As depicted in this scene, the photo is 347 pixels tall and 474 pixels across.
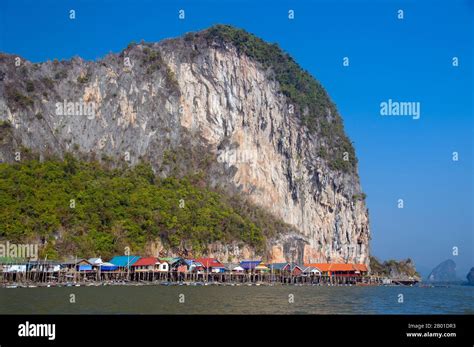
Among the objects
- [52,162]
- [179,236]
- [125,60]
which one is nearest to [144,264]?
A: [179,236]

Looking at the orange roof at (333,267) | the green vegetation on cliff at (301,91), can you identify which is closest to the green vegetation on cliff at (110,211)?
the orange roof at (333,267)

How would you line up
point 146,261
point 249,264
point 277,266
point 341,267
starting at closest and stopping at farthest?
point 146,261 → point 249,264 → point 277,266 → point 341,267

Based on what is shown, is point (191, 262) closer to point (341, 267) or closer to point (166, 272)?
point (166, 272)

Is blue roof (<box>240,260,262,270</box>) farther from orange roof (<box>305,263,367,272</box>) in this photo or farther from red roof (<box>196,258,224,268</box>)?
orange roof (<box>305,263,367,272</box>)

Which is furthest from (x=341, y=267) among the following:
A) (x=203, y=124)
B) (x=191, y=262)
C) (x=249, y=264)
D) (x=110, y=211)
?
(x=110, y=211)

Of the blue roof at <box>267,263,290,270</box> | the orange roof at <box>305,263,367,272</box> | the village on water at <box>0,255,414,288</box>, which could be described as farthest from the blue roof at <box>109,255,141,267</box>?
the orange roof at <box>305,263,367,272</box>

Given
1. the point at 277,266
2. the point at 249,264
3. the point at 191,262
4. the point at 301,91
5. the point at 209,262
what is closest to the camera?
the point at 191,262
